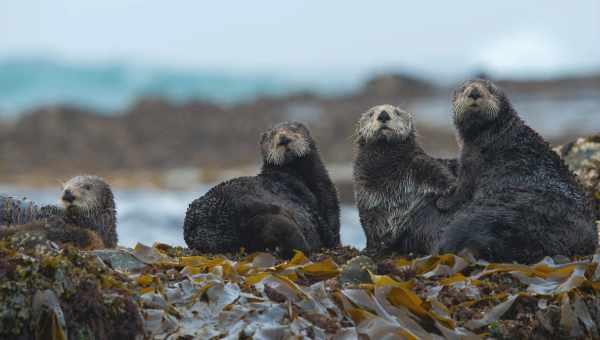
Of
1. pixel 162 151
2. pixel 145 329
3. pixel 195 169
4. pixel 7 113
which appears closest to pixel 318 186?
pixel 145 329

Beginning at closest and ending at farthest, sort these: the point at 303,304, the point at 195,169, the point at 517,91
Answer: the point at 303,304
the point at 195,169
the point at 517,91

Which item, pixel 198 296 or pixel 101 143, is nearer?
pixel 198 296

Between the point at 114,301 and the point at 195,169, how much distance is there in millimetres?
24893

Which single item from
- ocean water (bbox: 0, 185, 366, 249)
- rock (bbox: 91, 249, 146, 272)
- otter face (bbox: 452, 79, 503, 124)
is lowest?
rock (bbox: 91, 249, 146, 272)

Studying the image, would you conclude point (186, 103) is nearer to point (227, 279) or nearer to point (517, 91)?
point (517, 91)

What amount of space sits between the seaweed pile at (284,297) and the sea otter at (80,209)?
160cm

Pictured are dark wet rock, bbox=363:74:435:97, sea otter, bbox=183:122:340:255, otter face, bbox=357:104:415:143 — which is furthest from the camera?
dark wet rock, bbox=363:74:435:97

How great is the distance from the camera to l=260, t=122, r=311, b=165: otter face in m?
8.98

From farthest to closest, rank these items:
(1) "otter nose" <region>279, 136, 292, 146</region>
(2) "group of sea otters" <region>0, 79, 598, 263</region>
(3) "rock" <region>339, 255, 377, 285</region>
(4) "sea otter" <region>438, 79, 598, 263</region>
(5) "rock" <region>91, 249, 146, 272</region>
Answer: (1) "otter nose" <region>279, 136, 292, 146</region>, (2) "group of sea otters" <region>0, 79, 598, 263</region>, (4) "sea otter" <region>438, 79, 598, 263</region>, (5) "rock" <region>91, 249, 146, 272</region>, (3) "rock" <region>339, 255, 377, 285</region>

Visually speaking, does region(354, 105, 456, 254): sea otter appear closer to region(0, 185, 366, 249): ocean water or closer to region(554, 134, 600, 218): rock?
region(554, 134, 600, 218): rock

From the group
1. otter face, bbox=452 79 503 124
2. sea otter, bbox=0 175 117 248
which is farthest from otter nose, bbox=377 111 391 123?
sea otter, bbox=0 175 117 248

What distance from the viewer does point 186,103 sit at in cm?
3784

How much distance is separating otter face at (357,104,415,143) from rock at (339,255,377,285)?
2.18 m

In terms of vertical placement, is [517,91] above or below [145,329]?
above
